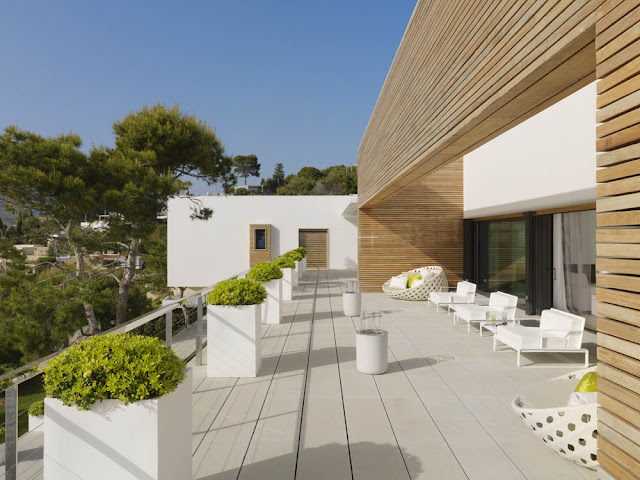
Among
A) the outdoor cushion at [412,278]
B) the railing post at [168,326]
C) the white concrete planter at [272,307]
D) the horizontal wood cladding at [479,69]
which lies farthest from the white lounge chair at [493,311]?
the railing post at [168,326]

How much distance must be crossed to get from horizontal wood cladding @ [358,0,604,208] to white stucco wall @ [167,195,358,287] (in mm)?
14166

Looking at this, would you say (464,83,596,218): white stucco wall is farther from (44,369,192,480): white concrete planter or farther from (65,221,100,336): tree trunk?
(65,221,100,336): tree trunk

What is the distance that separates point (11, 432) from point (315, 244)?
19.6 meters

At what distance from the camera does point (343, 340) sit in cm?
703

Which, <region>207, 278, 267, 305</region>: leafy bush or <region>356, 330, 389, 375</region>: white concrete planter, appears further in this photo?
<region>356, 330, 389, 375</region>: white concrete planter

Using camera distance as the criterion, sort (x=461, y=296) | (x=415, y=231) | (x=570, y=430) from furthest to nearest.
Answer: (x=415, y=231) → (x=461, y=296) → (x=570, y=430)

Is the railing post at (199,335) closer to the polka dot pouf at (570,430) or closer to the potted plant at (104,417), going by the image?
the potted plant at (104,417)

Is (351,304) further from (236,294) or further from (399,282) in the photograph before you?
(236,294)

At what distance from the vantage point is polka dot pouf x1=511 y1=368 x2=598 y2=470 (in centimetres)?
296

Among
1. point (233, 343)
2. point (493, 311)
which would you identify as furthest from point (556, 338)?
point (233, 343)

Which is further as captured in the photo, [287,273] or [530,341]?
[287,273]

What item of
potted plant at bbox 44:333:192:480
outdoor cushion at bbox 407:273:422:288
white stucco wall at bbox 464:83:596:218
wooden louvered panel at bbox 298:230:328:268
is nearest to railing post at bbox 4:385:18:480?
potted plant at bbox 44:333:192:480

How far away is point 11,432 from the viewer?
2.07 metres

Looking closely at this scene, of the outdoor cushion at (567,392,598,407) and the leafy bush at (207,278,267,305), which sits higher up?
the leafy bush at (207,278,267,305)
